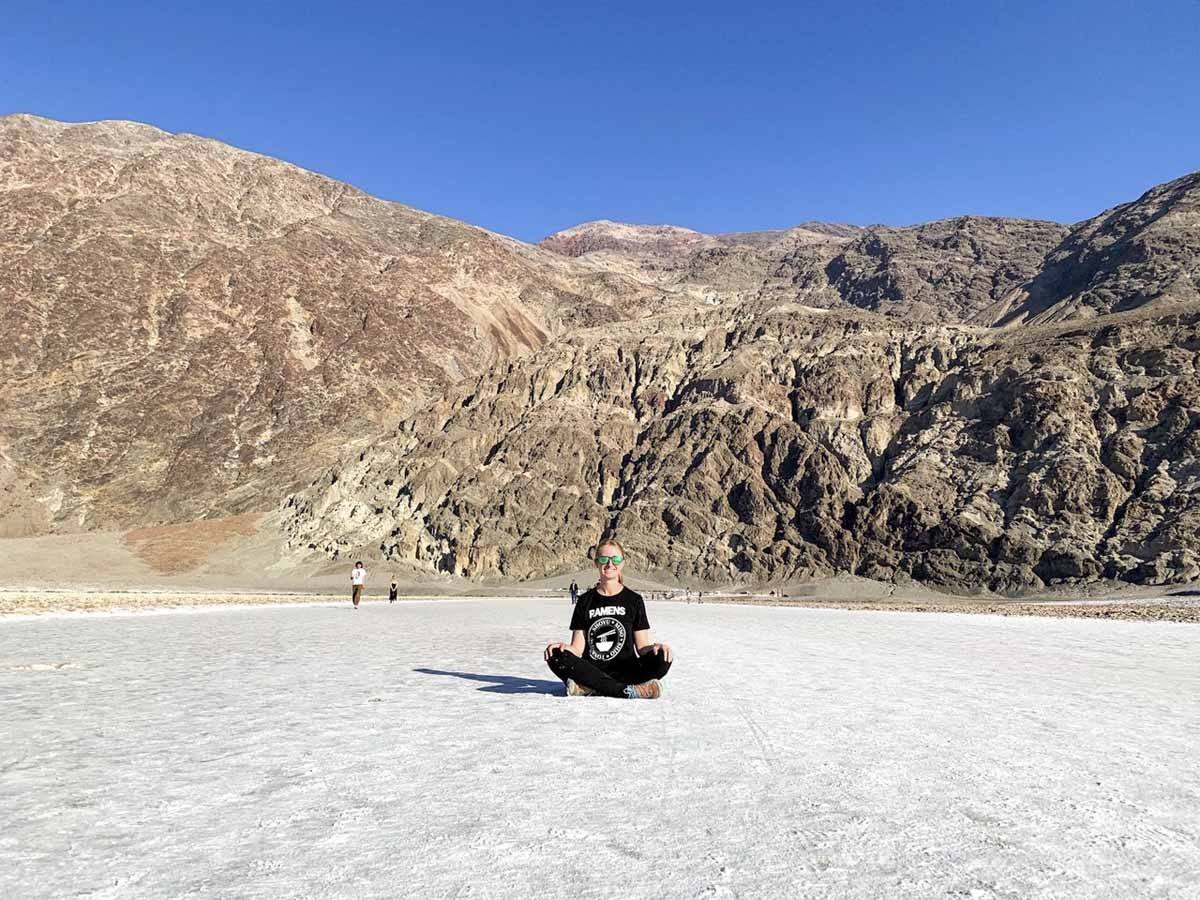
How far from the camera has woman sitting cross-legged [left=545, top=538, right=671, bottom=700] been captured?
7.36 meters

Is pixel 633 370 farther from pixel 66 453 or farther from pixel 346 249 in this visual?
pixel 66 453

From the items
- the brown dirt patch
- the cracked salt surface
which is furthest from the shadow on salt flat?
the brown dirt patch

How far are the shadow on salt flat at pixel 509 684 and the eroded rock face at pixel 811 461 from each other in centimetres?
5574

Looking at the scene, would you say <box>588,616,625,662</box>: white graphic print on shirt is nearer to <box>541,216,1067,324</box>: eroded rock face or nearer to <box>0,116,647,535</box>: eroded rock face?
<box>0,116,647,535</box>: eroded rock face

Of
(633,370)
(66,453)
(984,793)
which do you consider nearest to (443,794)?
(984,793)

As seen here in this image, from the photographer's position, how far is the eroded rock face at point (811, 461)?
57.8 metres

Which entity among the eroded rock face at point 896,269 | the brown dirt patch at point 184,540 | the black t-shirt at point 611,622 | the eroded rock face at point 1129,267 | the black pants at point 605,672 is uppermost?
the eroded rock face at point 896,269

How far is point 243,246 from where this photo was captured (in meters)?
99.9

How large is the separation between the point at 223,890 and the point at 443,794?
142cm

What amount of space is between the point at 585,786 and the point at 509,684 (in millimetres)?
4413

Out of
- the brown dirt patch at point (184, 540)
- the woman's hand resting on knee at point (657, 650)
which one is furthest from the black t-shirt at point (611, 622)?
the brown dirt patch at point (184, 540)

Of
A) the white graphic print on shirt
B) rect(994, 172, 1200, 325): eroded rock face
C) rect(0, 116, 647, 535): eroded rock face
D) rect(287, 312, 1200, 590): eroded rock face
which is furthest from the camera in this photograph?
rect(994, 172, 1200, 325): eroded rock face

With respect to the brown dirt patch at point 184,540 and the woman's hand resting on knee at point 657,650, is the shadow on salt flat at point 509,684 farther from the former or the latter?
the brown dirt patch at point 184,540

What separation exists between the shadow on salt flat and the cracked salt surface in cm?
11
